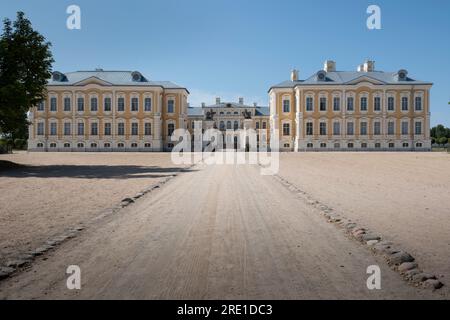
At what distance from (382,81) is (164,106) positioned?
34.7 m

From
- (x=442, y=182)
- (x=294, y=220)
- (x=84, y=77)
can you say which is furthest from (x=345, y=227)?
(x=84, y=77)

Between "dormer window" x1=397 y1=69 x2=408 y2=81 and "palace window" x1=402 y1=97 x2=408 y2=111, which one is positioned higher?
"dormer window" x1=397 y1=69 x2=408 y2=81

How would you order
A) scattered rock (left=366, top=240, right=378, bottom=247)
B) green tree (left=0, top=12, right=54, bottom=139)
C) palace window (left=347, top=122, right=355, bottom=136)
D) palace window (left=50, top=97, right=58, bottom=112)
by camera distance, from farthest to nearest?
palace window (left=347, top=122, right=355, bottom=136) → palace window (left=50, top=97, right=58, bottom=112) → green tree (left=0, top=12, right=54, bottom=139) → scattered rock (left=366, top=240, right=378, bottom=247)

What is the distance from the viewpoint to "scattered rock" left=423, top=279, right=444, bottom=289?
4.78 meters

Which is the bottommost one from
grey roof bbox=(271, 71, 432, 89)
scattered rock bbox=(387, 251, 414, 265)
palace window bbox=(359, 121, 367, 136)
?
scattered rock bbox=(387, 251, 414, 265)

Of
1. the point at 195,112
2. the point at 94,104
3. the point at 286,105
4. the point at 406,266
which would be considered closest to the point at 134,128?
the point at 94,104

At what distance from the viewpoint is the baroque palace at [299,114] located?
216 feet

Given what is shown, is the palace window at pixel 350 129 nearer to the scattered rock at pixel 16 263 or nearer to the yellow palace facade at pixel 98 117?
the yellow palace facade at pixel 98 117

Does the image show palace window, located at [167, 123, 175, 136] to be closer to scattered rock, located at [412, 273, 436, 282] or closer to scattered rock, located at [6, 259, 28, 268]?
scattered rock, located at [6, 259, 28, 268]

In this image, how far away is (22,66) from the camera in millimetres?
24453

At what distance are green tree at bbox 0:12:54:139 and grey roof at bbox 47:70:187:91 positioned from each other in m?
41.2

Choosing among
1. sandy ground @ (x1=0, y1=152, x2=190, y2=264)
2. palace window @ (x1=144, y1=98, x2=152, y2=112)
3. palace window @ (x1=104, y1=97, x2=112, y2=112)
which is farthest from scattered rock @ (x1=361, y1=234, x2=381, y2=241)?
palace window @ (x1=104, y1=97, x2=112, y2=112)

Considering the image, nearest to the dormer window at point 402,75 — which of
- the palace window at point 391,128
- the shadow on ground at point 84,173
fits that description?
the palace window at point 391,128

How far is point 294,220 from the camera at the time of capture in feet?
29.1
